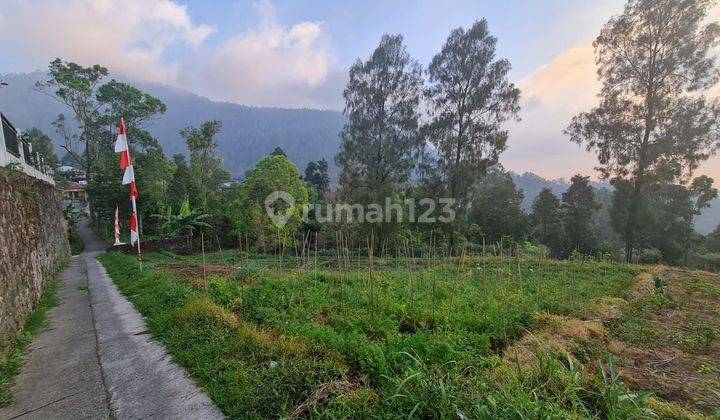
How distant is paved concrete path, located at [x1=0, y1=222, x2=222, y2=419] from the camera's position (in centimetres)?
273

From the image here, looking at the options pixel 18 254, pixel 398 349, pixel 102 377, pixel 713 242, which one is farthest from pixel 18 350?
pixel 713 242

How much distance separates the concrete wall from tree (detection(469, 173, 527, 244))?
28205 mm

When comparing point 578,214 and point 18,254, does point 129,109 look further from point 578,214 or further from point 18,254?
point 578,214

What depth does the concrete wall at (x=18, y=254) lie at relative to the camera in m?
4.46

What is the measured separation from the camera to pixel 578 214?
27734mm

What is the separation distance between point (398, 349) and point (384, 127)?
1851cm

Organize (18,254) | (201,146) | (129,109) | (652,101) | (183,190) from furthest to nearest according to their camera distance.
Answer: (201,146)
(129,109)
(183,190)
(652,101)
(18,254)

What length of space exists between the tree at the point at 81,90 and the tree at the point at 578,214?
41.3m

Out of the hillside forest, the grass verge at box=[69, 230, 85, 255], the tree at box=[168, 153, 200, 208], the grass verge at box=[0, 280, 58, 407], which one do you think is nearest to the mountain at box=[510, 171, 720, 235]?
the hillside forest

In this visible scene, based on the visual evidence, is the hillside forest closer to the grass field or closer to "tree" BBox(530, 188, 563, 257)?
"tree" BBox(530, 188, 563, 257)

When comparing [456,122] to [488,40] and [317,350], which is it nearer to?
[488,40]

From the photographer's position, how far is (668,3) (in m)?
14.8

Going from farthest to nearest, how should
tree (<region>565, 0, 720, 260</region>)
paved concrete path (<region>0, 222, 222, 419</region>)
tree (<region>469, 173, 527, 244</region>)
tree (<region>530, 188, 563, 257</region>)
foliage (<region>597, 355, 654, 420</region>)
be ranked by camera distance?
tree (<region>469, 173, 527, 244</region>)
tree (<region>530, 188, 563, 257</region>)
tree (<region>565, 0, 720, 260</region>)
paved concrete path (<region>0, 222, 222, 419</region>)
foliage (<region>597, 355, 654, 420</region>)

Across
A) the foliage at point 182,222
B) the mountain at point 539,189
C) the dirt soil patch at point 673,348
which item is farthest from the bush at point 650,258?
the mountain at point 539,189
